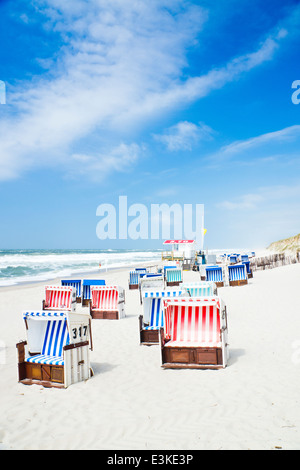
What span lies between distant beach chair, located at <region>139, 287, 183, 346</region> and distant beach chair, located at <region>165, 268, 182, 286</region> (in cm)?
1503

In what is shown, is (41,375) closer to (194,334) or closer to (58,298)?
(194,334)

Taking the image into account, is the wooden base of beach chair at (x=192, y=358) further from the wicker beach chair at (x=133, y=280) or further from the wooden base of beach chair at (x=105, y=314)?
the wicker beach chair at (x=133, y=280)

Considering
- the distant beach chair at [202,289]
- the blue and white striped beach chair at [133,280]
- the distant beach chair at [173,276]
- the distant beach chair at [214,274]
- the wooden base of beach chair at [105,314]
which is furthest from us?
the distant beach chair at [173,276]

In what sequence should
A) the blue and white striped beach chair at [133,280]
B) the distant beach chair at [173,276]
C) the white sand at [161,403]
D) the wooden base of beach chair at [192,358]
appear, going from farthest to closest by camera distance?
the distant beach chair at [173,276] → the blue and white striped beach chair at [133,280] → the wooden base of beach chair at [192,358] → the white sand at [161,403]

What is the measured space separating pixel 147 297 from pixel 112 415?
5041 mm

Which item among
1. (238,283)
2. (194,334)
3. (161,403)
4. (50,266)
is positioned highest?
(194,334)

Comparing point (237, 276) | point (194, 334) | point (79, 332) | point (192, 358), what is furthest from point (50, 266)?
point (192, 358)

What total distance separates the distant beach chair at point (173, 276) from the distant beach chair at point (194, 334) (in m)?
16.9

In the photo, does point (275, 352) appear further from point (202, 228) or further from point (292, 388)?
point (202, 228)

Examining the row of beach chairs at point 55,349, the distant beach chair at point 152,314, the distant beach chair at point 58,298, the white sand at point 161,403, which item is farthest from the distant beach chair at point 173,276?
the row of beach chairs at point 55,349

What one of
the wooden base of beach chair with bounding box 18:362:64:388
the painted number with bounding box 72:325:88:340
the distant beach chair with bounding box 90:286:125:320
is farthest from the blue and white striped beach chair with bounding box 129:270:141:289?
the wooden base of beach chair with bounding box 18:362:64:388

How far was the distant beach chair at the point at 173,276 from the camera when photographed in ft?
84.9

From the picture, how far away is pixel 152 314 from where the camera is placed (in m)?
10.9

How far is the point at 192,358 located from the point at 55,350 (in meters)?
2.99
